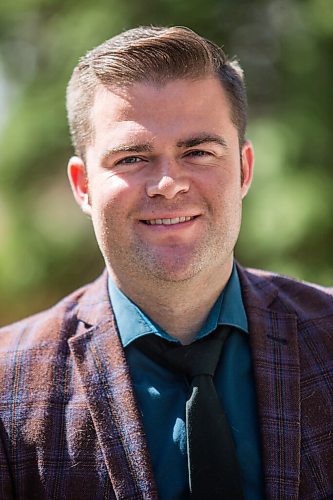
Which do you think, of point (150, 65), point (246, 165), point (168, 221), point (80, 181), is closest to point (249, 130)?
point (246, 165)

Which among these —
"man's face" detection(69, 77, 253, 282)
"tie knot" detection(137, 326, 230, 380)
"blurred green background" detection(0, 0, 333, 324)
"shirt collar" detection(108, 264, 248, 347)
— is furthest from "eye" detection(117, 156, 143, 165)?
"blurred green background" detection(0, 0, 333, 324)

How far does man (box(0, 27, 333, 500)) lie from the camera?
204cm

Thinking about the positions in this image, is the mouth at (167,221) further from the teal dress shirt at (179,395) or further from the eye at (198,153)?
the teal dress shirt at (179,395)

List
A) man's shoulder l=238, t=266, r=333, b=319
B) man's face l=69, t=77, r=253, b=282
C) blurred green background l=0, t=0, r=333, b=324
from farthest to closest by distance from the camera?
blurred green background l=0, t=0, r=333, b=324
man's shoulder l=238, t=266, r=333, b=319
man's face l=69, t=77, r=253, b=282

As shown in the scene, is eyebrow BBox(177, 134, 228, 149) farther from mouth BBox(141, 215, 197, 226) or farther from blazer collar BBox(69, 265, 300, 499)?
blazer collar BBox(69, 265, 300, 499)

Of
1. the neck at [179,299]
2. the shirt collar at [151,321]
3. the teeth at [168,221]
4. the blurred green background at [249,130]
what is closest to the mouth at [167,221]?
the teeth at [168,221]

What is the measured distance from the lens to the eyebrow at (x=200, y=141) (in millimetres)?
2129

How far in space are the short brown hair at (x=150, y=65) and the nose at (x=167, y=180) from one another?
0.26 meters

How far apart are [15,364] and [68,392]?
0.61 feet

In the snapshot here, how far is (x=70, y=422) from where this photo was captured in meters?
2.08

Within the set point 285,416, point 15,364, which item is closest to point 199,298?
point 285,416

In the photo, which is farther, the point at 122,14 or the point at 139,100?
the point at 122,14

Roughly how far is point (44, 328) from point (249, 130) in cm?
298

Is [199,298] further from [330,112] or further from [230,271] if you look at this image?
[330,112]
